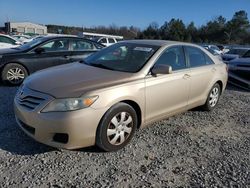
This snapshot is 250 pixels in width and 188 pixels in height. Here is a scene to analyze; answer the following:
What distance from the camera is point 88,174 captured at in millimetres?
3359

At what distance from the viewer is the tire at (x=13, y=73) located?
741 centimetres

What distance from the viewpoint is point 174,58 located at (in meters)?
4.95

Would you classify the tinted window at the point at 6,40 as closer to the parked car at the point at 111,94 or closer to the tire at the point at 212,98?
the parked car at the point at 111,94

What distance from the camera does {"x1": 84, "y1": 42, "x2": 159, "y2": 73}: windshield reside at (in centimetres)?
450

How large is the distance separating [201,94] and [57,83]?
293 centimetres

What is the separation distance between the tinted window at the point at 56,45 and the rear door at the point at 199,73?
13.6 feet

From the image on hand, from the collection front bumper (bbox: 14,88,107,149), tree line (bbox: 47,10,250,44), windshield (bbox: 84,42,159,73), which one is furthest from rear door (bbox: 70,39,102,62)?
tree line (bbox: 47,10,250,44)

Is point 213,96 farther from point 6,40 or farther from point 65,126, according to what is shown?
point 6,40

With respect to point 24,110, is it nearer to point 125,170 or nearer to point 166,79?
point 125,170

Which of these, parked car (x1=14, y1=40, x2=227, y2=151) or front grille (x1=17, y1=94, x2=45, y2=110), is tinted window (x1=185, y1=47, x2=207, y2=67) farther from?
front grille (x1=17, y1=94, x2=45, y2=110)

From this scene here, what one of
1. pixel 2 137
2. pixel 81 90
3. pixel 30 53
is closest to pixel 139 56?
pixel 81 90

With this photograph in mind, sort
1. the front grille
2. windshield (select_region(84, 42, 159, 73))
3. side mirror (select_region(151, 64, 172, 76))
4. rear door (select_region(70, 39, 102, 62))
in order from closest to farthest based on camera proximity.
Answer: the front grille, side mirror (select_region(151, 64, 172, 76)), windshield (select_region(84, 42, 159, 73)), rear door (select_region(70, 39, 102, 62))

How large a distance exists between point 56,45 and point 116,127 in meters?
5.00

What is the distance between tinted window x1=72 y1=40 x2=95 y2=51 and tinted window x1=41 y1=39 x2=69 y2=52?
0.22 meters
